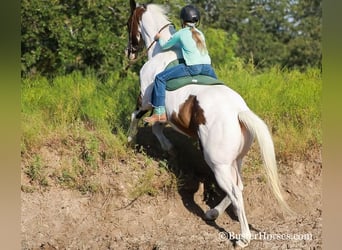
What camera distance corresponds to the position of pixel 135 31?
219 inches

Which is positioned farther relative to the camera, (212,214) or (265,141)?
(212,214)

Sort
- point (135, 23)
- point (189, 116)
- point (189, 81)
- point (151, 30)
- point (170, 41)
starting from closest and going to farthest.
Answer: point (189, 116)
point (189, 81)
point (170, 41)
point (151, 30)
point (135, 23)

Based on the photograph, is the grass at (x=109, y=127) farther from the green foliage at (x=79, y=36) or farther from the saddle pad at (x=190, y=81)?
the green foliage at (x=79, y=36)

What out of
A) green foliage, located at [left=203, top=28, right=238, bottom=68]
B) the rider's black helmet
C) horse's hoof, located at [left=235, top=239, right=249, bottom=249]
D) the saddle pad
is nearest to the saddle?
the saddle pad

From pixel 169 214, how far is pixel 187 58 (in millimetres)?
1554

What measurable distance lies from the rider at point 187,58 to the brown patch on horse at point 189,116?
0.23 m

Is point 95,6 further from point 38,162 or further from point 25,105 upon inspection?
point 38,162

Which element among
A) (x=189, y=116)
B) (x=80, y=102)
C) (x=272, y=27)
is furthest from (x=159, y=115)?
(x=272, y=27)

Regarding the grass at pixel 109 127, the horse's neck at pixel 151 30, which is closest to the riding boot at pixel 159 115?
the grass at pixel 109 127

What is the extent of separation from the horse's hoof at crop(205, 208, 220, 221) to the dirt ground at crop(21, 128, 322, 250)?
76 mm

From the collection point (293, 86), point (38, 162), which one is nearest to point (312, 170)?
point (293, 86)

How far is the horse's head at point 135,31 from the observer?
18.1ft

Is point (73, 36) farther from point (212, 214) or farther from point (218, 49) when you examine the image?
point (212, 214)

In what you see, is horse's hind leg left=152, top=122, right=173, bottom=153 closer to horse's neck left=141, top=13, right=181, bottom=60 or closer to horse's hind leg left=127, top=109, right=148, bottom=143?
horse's hind leg left=127, top=109, right=148, bottom=143
